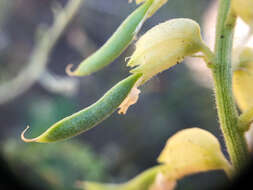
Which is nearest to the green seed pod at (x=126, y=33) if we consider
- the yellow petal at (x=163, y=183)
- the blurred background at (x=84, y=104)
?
the yellow petal at (x=163, y=183)

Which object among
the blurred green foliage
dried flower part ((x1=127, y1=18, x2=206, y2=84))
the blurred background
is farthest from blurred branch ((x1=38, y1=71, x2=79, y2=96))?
dried flower part ((x1=127, y1=18, x2=206, y2=84))

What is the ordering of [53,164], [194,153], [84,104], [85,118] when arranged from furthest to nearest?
[84,104] → [53,164] → [194,153] → [85,118]

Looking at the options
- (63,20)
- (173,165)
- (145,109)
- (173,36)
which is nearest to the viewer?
(173,36)

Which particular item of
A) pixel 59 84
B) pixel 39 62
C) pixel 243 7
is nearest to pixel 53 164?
pixel 59 84

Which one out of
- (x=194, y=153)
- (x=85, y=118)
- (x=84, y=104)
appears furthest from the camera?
(x=84, y=104)

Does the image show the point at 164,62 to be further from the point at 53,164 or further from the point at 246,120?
the point at 53,164

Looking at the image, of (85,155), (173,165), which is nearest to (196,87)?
(85,155)

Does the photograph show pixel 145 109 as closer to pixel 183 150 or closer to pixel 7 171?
pixel 7 171
